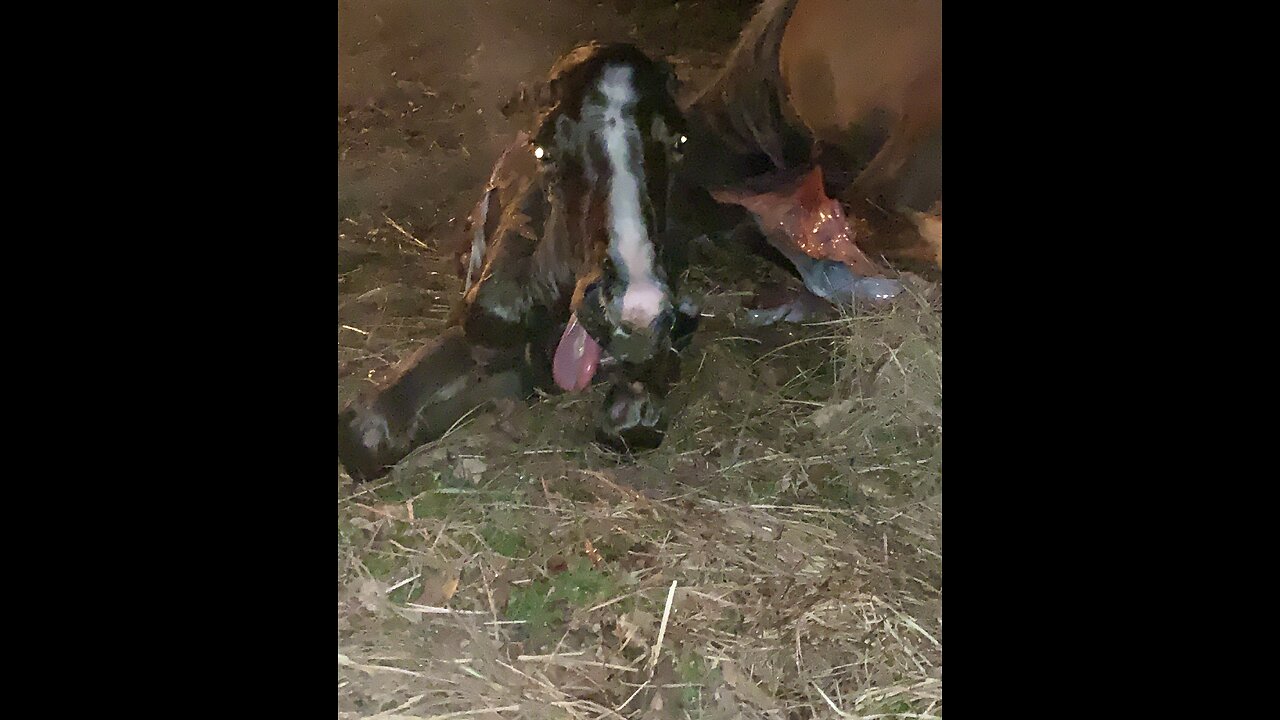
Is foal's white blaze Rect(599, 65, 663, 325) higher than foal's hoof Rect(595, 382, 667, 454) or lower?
higher

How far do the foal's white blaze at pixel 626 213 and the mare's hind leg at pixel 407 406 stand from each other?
0.28 m

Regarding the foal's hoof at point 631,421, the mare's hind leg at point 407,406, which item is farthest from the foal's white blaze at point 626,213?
the mare's hind leg at point 407,406

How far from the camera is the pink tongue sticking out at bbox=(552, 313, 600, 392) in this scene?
1.25 metres

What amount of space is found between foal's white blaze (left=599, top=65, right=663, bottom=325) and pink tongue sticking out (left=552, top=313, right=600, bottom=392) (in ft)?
0.24

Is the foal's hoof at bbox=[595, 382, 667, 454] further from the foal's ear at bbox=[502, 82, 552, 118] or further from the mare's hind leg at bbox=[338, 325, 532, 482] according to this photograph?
the foal's ear at bbox=[502, 82, 552, 118]

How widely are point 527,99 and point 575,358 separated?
1.39 feet

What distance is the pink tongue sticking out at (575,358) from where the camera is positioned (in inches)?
49.2

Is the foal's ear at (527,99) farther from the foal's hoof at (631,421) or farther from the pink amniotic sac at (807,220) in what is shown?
the foal's hoof at (631,421)

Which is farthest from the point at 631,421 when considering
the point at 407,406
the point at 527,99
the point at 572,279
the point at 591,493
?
the point at 527,99

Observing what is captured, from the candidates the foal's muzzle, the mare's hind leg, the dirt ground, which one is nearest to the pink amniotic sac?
the dirt ground

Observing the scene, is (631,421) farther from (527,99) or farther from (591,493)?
(527,99)
